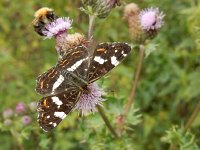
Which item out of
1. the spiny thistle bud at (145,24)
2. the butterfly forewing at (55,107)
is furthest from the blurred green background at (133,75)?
the butterfly forewing at (55,107)

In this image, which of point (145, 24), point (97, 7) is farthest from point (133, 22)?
point (97, 7)

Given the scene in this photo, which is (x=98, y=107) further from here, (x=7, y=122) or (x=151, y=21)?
(x=7, y=122)

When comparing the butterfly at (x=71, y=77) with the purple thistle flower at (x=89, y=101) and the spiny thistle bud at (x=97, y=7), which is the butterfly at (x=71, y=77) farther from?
the spiny thistle bud at (x=97, y=7)

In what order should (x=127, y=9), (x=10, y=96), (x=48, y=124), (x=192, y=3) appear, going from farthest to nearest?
1. (x=10, y=96)
2. (x=192, y=3)
3. (x=127, y=9)
4. (x=48, y=124)

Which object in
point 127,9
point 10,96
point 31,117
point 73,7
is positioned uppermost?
point 73,7

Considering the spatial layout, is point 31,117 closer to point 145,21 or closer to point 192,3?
point 145,21

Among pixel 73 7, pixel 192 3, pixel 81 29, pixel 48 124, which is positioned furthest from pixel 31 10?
pixel 48 124
